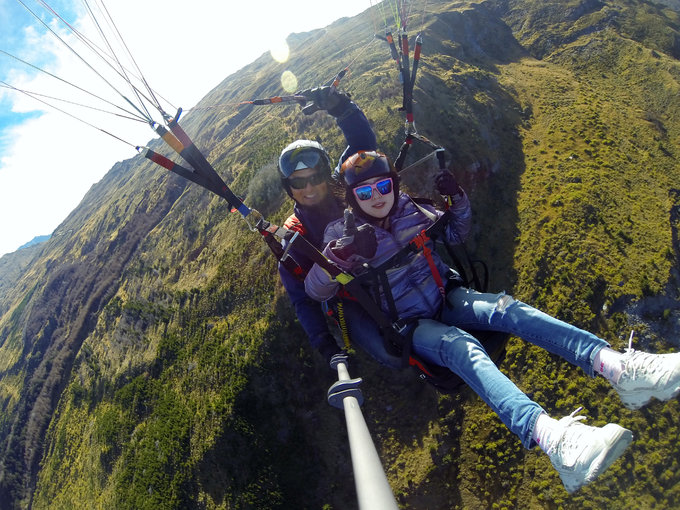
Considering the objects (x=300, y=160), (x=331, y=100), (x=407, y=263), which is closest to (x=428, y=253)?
(x=407, y=263)

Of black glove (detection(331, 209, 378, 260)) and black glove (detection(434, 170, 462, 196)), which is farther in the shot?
black glove (detection(434, 170, 462, 196))

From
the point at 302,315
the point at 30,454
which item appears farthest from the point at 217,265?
the point at 30,454

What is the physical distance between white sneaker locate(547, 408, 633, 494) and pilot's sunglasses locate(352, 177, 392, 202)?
363 centimetres

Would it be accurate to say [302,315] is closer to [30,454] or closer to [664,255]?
[664,255]

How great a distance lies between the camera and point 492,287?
16703mm

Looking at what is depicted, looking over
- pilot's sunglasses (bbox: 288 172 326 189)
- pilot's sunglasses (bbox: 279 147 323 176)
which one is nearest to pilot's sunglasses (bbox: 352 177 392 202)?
pilot's sunglasses (bbox: 288 172 326 189)

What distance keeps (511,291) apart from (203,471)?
723 inches

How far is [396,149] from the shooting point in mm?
21844

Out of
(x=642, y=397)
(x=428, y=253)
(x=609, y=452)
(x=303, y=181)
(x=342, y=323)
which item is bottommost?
(x=642, y=397)

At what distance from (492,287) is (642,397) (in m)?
13.8

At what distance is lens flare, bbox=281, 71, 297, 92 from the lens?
56062 millimetres

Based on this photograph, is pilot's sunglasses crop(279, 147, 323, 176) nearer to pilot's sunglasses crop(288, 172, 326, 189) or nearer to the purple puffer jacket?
pilot's sunglasses crop(288, 172, 326, 189)

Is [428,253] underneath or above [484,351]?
above

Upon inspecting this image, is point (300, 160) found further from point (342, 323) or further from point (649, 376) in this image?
point (649, 376)
